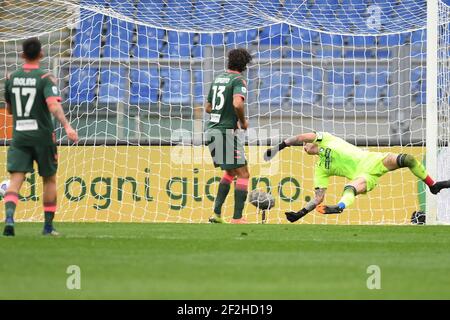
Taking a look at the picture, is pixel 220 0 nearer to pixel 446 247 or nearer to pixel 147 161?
pixel 147 161

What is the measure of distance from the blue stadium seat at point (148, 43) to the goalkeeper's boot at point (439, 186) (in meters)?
6.04

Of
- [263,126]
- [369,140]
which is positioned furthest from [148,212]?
[369,140]

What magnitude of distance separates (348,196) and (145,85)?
5.59m

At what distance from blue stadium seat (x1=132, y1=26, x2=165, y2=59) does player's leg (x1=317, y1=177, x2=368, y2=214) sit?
588 cm

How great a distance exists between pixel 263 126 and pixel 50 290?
9.96m

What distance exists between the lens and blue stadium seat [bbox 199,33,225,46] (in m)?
16.8

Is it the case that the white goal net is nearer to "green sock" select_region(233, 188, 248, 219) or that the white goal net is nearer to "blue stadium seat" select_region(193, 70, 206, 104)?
"blue stadium seat" select_region(193, 70, 206, 104)

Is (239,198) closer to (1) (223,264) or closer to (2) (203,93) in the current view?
(2) (203,93)

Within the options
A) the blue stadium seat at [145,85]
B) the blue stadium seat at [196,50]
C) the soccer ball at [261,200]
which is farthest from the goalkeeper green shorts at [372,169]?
the blue stadium seat at [196,50]

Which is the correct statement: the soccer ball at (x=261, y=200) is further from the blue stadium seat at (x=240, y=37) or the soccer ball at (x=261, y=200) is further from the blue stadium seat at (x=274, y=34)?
the blue stadium seat at (x=240, y=37)

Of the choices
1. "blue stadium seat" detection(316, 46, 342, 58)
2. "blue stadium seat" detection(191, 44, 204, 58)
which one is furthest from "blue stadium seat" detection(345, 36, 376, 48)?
"blue stadium seat" detection(191, 44, 204, 58)

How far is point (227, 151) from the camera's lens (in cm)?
1235

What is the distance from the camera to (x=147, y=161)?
14.8 meters

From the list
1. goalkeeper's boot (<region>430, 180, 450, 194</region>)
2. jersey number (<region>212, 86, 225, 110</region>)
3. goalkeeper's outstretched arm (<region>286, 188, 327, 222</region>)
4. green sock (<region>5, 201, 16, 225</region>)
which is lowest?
green sock (<region>5, 201, 16, 225</region>)
